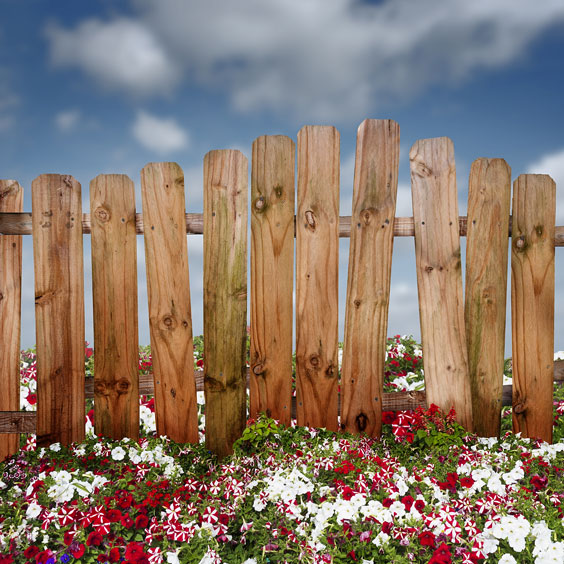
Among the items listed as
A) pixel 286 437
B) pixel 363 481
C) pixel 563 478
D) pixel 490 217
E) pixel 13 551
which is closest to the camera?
pixel 13 551

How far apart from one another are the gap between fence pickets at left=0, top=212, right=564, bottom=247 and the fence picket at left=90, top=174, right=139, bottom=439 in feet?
0.31

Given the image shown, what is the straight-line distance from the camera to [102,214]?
11.7ft

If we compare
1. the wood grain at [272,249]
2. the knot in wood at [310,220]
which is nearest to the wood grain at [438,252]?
the knot in wood at [310,220]

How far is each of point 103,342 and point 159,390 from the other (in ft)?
1.80

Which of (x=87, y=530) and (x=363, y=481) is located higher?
(x=363, y=481)

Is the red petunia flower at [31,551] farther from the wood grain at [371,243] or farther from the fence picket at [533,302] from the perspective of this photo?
the fence picket at [533,302]

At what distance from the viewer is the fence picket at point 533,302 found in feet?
12.1

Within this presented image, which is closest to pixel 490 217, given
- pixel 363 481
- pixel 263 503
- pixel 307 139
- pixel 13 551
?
pixel 307 139

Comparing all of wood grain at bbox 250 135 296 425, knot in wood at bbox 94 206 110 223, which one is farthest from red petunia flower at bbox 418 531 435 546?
knot in wood at bbox 94 206 110 223

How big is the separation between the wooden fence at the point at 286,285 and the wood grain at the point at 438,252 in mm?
10

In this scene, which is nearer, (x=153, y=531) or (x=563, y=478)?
(x=153, y=531)

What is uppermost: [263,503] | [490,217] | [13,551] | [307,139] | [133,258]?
[307,139]

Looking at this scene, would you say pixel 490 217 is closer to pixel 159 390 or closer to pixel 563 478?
pixel 563 478

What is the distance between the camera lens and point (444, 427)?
3506 mm
